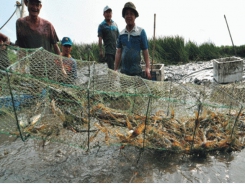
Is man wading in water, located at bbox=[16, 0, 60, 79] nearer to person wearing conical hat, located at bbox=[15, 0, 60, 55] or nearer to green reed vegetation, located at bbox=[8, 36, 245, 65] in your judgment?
person wearing conical hat, located at bbox=[15, 0, 60, 55]

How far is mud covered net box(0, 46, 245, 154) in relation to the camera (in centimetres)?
296

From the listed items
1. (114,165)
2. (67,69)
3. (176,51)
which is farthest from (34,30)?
(176,51)

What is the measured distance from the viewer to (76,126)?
3205mm

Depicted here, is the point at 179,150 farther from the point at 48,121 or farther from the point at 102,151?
the point at 48,121

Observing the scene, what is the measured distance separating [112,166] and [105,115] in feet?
2.21

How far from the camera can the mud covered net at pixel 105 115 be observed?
2.96 metres

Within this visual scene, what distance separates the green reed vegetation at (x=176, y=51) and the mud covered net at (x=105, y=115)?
18.1 feet

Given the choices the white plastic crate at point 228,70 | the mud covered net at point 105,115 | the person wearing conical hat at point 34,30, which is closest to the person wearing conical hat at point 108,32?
the person wearing conical hat at point 34,30

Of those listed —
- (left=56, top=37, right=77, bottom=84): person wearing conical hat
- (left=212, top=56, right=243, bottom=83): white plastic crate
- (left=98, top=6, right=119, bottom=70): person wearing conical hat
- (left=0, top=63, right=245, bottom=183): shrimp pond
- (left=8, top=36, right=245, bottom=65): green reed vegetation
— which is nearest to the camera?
(left=0, top=63, right=245, bottom=183): shrimp pond

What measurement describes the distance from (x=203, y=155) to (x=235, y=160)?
0.38 metres

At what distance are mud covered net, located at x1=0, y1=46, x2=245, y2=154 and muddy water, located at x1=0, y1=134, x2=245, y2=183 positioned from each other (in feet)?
0.51

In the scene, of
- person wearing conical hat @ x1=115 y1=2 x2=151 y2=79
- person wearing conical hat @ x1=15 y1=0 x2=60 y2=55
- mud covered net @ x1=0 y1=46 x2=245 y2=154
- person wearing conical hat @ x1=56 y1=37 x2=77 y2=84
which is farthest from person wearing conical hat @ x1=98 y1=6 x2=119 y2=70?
person wearing conical hat @ x1=56 y1=37 x2=77 y2=84

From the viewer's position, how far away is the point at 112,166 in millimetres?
2977

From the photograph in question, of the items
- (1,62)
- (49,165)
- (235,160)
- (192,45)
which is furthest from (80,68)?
(192,45)
